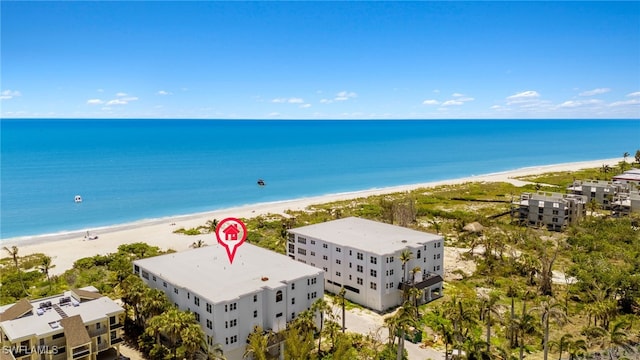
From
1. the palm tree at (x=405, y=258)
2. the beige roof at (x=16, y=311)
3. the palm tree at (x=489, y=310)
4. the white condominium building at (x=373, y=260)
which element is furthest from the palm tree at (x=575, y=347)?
the beige roof at (x=16, y=311)

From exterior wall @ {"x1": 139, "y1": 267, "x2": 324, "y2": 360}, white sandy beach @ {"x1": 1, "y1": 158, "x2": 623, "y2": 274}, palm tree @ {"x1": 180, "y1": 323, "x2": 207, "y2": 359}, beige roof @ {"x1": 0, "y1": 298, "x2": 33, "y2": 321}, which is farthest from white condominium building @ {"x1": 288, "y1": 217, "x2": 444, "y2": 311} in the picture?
beige roof @ {"x1": 0, "y1": 298, "x2": 33, "y2": 321}

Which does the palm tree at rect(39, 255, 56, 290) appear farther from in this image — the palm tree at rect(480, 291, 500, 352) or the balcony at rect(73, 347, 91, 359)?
the palm tree at rect(480, 291, 500, 352)

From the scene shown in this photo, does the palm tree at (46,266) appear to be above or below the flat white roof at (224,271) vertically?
below

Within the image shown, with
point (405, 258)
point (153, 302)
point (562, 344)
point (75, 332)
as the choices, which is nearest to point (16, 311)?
point (75, 332)

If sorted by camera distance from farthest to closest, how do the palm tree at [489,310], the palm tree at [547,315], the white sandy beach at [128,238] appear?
the white sandy beach at [128,238]
the palm tree at [489,310]
the palm tree at [547,315]

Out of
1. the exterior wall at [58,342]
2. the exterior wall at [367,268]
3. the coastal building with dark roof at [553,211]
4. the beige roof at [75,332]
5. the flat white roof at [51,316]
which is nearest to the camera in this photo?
the exterior wall at [58,342]

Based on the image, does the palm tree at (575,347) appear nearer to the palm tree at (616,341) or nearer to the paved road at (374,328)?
the palm tree at (616,341)
